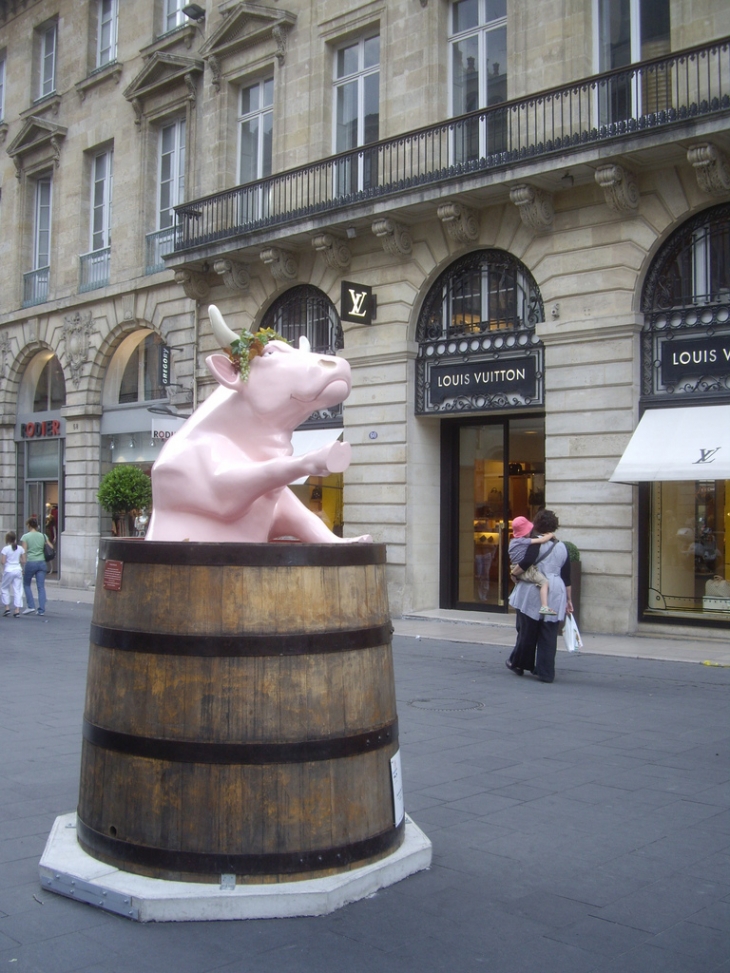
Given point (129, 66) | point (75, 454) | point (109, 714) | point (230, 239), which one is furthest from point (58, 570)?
point (109, 714)

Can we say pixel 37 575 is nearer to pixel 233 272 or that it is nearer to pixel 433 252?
pixel 233 272

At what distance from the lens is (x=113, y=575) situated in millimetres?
4410

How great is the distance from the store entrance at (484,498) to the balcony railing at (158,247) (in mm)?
9147

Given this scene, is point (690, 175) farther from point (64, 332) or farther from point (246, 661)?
point (64, 332)

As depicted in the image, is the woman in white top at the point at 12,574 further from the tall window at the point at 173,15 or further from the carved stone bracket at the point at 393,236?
the tall window at the point at 173,15

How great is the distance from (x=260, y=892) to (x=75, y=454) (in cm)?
2265

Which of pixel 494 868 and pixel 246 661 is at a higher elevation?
pixel 246 661

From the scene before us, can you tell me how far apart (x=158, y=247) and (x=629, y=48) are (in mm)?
12305

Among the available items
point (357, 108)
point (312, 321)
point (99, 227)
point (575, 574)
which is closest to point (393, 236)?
point (312, 321)

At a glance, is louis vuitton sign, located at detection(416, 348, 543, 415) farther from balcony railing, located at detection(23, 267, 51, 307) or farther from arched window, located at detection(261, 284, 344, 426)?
balcony railing, located at detection(23, 267, 51, 307)

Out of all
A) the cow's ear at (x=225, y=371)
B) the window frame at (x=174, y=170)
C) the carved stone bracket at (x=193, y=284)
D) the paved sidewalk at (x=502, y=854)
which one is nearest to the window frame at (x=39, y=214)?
the window frame at (x=174, y=170)

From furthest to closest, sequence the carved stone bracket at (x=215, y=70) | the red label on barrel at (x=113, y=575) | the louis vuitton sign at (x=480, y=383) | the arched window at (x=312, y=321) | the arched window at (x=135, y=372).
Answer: the arched window at (x=135, y=372) < the carved stone bracket at (x=215, y=70) < the arched window at (x=312, y=321) < the louis vuitton sign at (x=480, y=383) < the red label on barrel at (x=113, y=575)

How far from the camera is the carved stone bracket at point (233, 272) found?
2033cm

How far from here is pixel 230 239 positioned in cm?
1980
